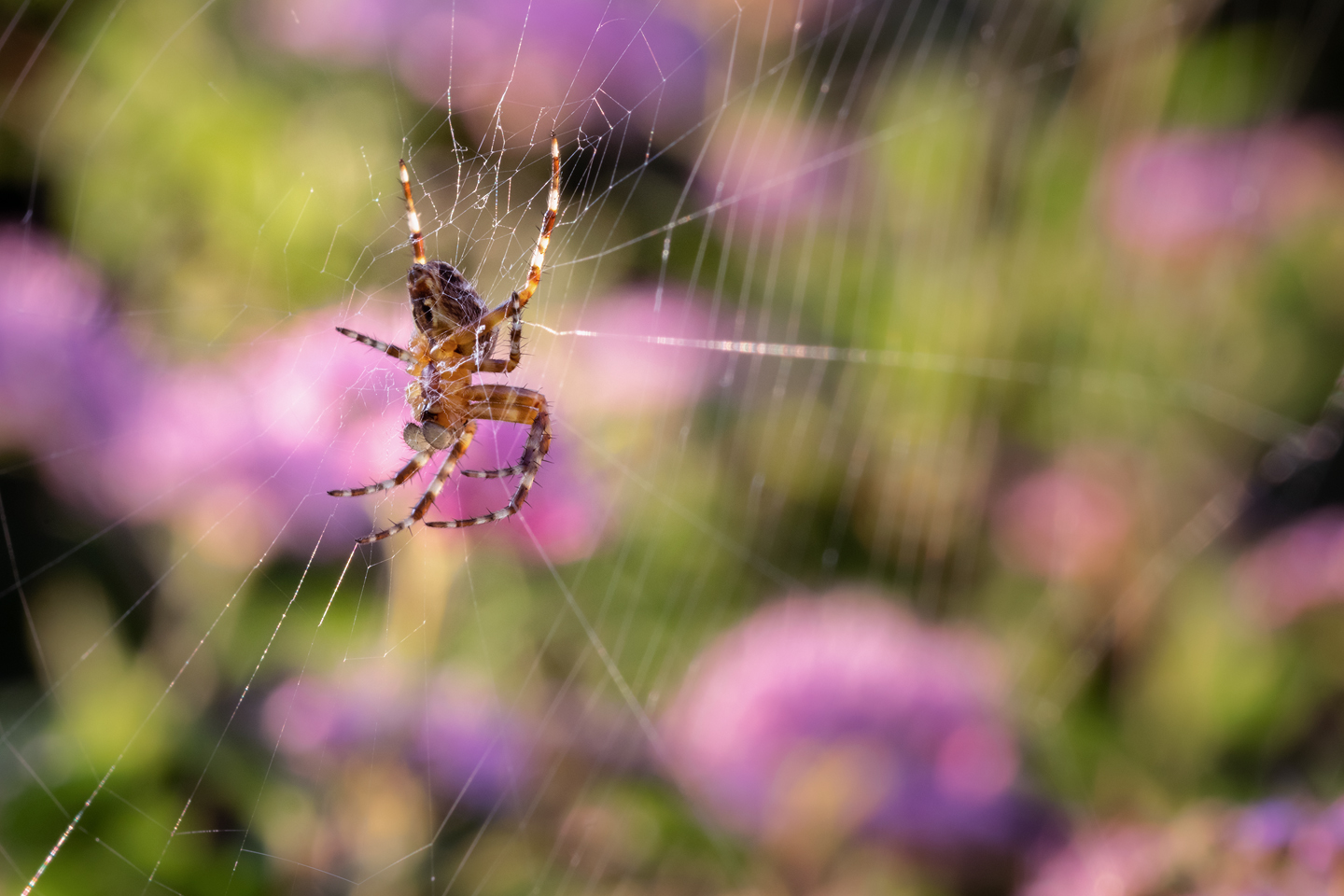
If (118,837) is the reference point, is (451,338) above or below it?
above

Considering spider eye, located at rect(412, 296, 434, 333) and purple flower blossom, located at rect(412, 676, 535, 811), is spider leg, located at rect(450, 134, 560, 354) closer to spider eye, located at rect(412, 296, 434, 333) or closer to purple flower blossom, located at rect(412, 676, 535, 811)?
spider eye, located at rect(412, 296, 434, 333)

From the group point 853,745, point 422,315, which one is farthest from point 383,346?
point 853,745

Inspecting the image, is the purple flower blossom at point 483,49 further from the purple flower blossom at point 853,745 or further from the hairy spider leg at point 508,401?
the purple flower blossom at point 853,745

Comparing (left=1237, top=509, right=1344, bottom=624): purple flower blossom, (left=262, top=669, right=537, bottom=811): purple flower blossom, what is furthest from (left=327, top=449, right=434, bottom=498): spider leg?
(left=1237, top=509, right=1344, bottom=624): purple flower blossom

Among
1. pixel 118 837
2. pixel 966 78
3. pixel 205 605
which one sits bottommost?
pixel 118 837

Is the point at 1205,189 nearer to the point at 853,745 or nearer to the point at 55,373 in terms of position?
the point at 853,745

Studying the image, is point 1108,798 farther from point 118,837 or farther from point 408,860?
point 118,837

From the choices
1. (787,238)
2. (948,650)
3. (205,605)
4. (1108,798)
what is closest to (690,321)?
(787,238)

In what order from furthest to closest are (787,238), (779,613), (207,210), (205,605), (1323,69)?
(1323,69), (787,238), (779,613), (207,210), (205,605)
